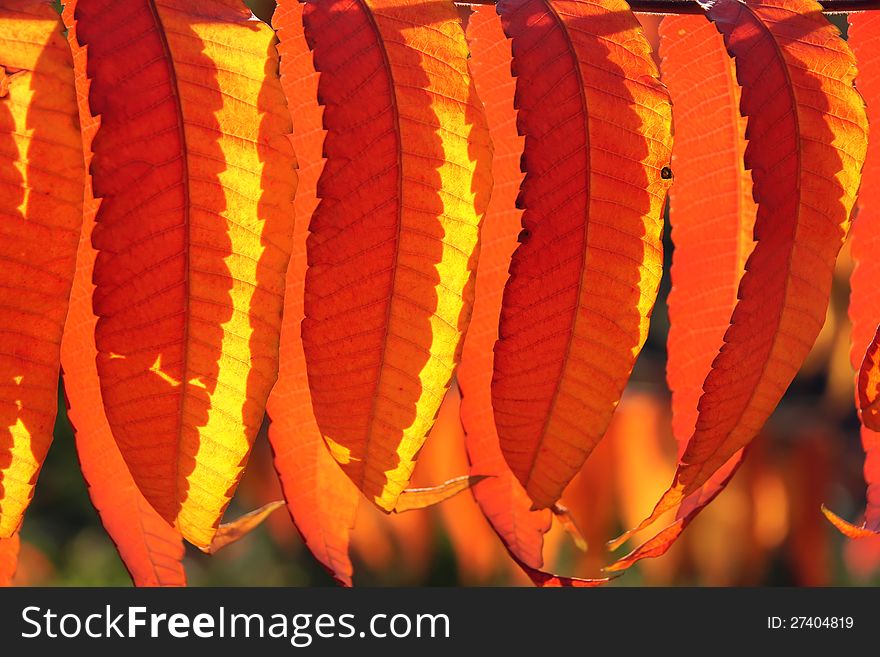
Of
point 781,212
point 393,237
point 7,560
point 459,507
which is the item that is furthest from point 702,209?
point 459,507

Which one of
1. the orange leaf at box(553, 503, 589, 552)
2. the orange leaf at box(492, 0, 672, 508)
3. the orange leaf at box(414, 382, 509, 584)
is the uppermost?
the orange leaf at box(492, 0, 672, 508)

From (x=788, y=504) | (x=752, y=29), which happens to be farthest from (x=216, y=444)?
(x=788, y=504)

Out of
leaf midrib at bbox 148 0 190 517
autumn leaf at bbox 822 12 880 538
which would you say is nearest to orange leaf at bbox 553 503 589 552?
autumn leaf at bbox 822 12 880 538

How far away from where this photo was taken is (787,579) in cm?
329

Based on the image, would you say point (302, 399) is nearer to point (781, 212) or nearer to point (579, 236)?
point (579, 236)

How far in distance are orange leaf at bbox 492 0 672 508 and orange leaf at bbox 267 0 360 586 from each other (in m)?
0.16

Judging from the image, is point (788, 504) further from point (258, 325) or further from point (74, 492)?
point (74, 492)

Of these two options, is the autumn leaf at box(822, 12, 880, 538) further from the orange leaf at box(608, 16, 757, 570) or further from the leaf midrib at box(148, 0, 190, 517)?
the leaf midrib at box(148, 0, 190, 517)

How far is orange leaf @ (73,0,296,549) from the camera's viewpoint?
554mm

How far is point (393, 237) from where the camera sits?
1.99ft

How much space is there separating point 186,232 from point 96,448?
22 cm

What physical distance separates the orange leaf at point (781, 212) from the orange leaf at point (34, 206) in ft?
1.47

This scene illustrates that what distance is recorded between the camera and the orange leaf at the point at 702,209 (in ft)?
2.44

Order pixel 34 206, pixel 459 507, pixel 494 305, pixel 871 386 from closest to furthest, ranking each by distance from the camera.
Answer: pixel 34 206 < pixel 871 386 < pixel 494 305 < pixel 459 507
